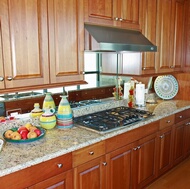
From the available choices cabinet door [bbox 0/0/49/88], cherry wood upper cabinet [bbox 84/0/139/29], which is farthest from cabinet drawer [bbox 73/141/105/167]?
cherry wood upper cabinet [bbox 84/0/139/29]

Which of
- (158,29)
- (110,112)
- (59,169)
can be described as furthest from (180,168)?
(59,169)

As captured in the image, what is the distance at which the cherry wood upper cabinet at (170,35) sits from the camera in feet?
9.86

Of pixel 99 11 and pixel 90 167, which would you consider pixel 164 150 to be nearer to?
pixel 90 167

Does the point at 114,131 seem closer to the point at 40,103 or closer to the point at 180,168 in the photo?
the point at 40,103

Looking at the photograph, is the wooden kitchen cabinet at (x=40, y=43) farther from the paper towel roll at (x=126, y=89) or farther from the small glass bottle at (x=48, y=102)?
the paper towel roll at (x=126, y=89)

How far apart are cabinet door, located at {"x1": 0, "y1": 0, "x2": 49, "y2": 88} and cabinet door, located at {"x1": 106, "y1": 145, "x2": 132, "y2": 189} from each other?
0.94 metres

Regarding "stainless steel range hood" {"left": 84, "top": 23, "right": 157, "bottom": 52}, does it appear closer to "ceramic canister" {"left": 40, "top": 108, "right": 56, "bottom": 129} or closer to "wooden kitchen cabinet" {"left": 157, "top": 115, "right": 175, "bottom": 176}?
"ceramic canister" {"left": 40, "top": 108, "right": 56, "bottom": 129}

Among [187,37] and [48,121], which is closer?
[48,121]

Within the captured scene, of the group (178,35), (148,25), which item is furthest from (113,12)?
(178,35)

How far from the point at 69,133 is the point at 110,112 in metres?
0.77

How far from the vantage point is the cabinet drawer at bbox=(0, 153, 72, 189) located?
143 cm

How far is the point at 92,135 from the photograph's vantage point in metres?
1.99

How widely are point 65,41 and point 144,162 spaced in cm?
156

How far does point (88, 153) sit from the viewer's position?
6.17 feet
